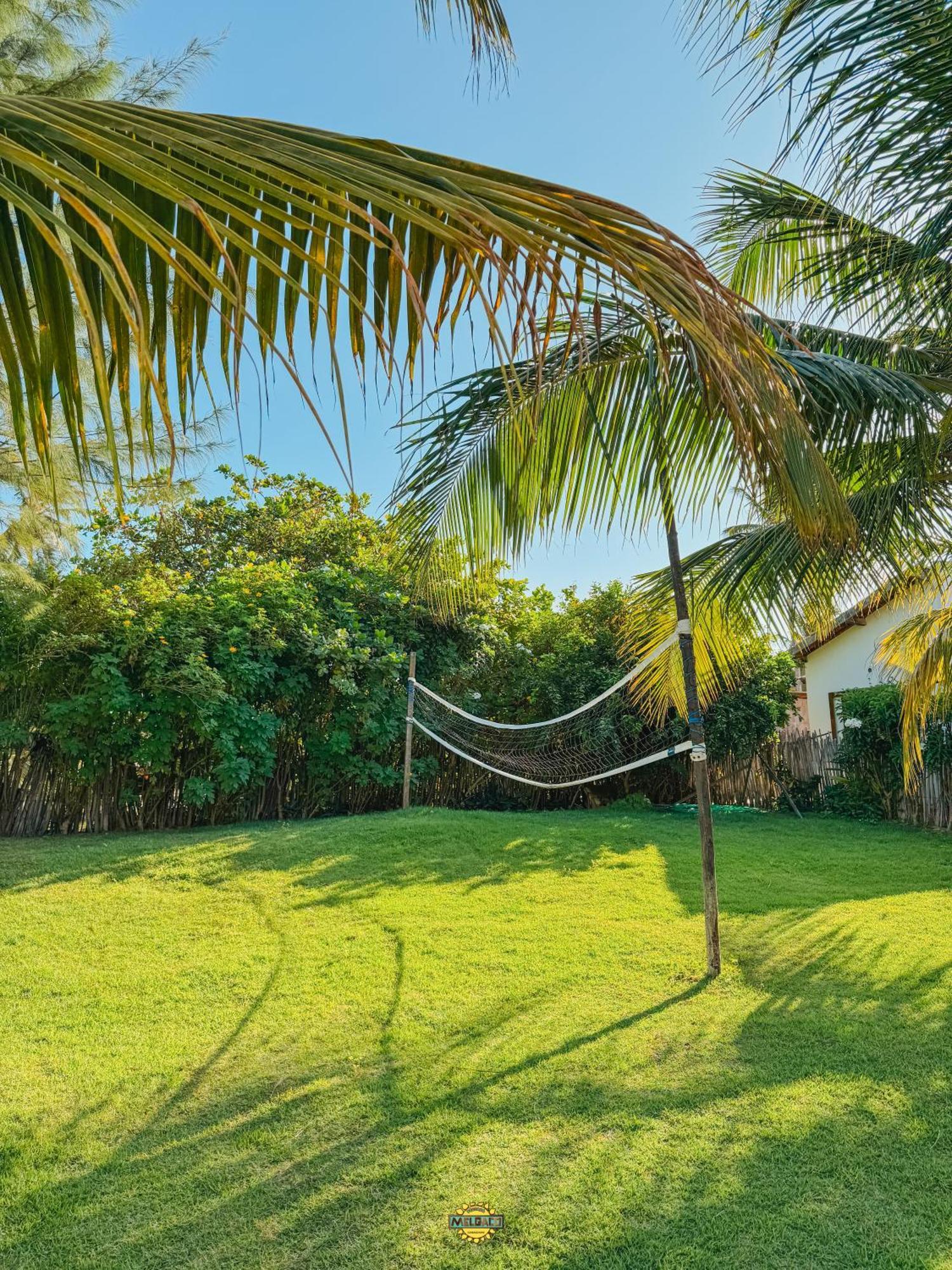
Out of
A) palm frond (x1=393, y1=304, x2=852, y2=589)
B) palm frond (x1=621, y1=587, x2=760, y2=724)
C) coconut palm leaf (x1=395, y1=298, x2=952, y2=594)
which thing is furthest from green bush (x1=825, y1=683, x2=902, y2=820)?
palm frond (x1=393, y1=304, x2=852, y2=589)

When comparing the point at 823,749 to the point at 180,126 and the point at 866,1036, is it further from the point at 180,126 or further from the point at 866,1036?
the point at 180,126

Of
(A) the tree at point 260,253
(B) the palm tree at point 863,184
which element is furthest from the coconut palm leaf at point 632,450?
(A) the tree at point 260,253

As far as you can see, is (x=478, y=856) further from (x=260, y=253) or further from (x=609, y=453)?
(x=260, y=253)

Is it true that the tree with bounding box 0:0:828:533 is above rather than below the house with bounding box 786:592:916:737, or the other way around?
below

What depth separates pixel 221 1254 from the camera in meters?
1.98

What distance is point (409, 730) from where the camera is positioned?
857 centimetres

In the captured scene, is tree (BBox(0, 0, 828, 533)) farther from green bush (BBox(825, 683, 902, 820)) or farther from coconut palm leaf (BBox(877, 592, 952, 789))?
green bush (BBox(825, 683, 902, 820))

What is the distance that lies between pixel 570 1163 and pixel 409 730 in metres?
6.31

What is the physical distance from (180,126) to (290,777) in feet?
27.5

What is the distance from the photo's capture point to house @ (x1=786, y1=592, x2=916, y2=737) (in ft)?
43.4

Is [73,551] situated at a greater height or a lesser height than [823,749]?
greater

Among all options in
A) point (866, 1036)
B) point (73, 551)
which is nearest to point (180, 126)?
point (866, 1036)

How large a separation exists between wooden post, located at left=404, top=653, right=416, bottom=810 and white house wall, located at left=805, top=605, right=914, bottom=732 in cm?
796

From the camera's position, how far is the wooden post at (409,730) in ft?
27.8
